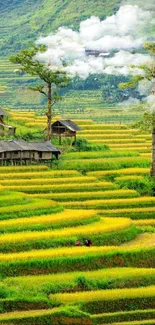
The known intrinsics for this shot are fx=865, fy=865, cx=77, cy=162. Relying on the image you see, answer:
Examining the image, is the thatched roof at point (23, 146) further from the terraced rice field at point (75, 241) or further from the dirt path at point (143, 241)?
the dirt path at point (143, 241)

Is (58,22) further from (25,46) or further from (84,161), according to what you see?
(84,161)

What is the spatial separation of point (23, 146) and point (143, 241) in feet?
46.0

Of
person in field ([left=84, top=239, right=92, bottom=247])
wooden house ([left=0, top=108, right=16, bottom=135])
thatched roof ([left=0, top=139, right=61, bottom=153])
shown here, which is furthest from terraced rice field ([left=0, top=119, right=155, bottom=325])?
wooden house ([left=0, top=108, right=16, bottom=135])

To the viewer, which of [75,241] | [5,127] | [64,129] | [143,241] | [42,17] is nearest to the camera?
[75,241]

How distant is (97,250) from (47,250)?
1.69 meters

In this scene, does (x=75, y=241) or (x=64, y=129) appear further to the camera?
(x=64, y=129)

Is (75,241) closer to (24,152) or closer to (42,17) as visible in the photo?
(24,152)

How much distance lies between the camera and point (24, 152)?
45031 mm

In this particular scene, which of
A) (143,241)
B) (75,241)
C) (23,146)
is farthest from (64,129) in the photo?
(75,241)

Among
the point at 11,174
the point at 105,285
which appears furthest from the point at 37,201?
the point at 105,285

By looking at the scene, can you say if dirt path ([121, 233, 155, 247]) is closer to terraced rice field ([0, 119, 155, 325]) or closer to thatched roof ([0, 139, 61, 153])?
terraced rice field ([0, 119, 155, 325])

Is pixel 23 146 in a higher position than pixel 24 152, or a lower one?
higher

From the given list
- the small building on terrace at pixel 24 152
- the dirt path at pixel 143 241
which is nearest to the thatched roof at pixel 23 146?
the small building on terrace at pixel 24 152

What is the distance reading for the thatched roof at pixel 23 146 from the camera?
144ft
